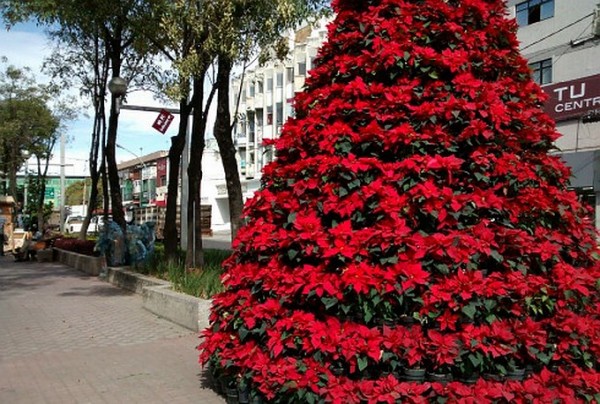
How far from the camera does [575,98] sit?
79.2 ft

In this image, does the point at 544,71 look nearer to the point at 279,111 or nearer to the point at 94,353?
the point at 94,353

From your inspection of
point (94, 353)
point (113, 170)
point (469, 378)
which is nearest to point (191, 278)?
point (94, 353)

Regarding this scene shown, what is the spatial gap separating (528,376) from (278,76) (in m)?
52.9

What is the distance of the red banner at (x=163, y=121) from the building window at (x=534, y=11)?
58.9ft

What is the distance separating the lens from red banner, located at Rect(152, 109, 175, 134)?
584 inches

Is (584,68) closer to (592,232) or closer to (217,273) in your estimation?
(217,273)

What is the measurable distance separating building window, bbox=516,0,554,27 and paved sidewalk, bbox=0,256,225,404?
852 inches

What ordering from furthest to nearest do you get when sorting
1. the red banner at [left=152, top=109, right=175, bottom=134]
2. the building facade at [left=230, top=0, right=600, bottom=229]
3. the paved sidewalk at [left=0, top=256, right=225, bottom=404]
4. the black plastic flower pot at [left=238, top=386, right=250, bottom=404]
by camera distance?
the building facade at [left=230, top=0, right=600, bottom=229] < the red banner at [left=152, top=109, right=175, bottom=134] < the paved sidewalk at [left=0, top=256, right=225, bottom=404] < the black plastic flower pot at [left=238, top=386, right=250, bottom=404]

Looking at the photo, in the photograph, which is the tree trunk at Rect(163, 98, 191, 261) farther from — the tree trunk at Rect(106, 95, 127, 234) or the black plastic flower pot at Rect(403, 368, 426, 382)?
the black plastic flower pot at Rect(403, 368, 426, 382)

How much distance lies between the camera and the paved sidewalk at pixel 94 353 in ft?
17.2

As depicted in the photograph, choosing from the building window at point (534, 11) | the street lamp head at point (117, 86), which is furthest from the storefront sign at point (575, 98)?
the street lamp head at point (117, 86)

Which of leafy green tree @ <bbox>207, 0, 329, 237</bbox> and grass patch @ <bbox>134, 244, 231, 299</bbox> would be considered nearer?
grass patch @ <bbox>134, 244, 231, 299</bbox>

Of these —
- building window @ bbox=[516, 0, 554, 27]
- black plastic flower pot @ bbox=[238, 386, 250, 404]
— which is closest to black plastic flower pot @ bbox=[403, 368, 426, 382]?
black plastic flower pot @ bbox=[238, 386, 250, 404]

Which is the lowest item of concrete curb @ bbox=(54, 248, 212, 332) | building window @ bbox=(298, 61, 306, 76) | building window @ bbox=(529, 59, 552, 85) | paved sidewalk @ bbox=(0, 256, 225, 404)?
paved sidewalk @ bbox=(0, 256, 225, 404)
